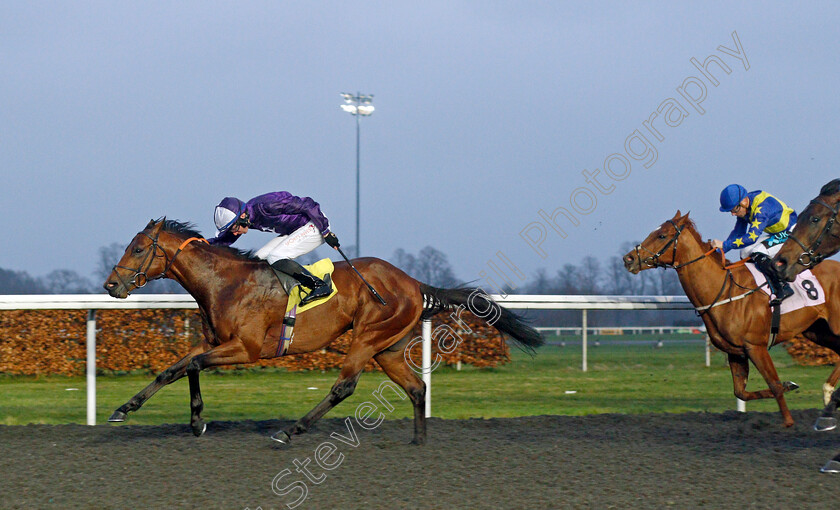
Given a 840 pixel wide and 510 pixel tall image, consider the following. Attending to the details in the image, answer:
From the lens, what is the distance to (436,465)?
4.05 m

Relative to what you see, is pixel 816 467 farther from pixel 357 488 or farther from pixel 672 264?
pixel 357 488

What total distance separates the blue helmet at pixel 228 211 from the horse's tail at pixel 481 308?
127 cm

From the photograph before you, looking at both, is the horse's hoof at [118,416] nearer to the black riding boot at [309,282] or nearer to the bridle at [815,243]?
the black riding boot at [309,282]

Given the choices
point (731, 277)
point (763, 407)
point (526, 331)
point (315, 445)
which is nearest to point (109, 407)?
point (315, 445)

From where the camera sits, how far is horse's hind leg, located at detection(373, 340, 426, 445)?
15.5 feet

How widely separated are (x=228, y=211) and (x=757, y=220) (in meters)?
3.68

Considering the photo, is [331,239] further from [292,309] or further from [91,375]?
[91,375]

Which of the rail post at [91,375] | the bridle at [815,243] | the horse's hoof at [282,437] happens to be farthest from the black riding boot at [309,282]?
the bridle at [815,243]

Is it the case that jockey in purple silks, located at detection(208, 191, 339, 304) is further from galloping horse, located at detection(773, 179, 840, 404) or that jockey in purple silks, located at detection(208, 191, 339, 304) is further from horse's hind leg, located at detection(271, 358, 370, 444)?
galloping horse, located at detection(773, 179, 840, 404)

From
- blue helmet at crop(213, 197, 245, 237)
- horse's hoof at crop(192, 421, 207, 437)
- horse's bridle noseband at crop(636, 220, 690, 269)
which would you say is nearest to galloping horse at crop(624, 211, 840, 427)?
horse's bridle noseband at crop(636, 220, 690, 269)

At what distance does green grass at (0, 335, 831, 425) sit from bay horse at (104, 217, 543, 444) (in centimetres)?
155

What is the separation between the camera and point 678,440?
16.0ft

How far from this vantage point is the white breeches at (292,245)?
4.95 m

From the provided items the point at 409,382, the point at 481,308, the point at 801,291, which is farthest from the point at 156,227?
the point at 801,291
